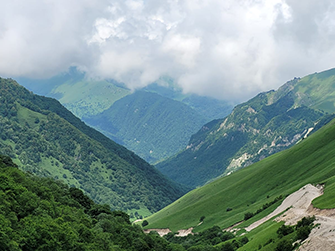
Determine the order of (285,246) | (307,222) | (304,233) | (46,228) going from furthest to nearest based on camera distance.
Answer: (307,222) < (46,228) < (285,246) < (304,233)

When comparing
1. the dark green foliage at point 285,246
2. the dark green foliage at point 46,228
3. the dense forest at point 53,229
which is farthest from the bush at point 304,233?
the dark green foliage at point 46,228

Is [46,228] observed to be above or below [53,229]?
above

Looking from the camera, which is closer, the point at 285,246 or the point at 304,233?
the point at 304,233

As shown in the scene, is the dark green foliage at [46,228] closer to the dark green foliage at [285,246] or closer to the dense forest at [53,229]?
the dense forest at [53,229]

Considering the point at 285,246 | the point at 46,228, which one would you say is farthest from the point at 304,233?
the point at 46,228

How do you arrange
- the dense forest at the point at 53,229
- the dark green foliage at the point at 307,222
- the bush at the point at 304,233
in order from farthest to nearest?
the dark green foliage at the point at 307,222 < the dense forest at the point at 53,229 < the bush at the point at 304,233

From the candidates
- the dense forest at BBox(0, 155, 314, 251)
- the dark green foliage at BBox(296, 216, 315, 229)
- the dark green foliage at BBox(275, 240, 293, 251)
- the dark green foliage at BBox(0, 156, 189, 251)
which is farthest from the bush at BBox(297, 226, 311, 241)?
the dark green foliage at BBox(0, 156, 189, 251)

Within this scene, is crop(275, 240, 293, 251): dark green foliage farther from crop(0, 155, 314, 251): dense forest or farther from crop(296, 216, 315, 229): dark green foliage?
crop(296, 216, 315, 229): dark green foliage

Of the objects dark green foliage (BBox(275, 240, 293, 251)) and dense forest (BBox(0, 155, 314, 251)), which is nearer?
dark green foliage (BBox(275, 240, 293, 251))

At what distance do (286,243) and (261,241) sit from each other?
23374mm

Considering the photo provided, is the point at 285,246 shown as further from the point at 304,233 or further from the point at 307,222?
the point at 307,222

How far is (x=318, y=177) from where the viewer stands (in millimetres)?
165125

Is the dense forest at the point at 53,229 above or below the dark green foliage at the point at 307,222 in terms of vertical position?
above

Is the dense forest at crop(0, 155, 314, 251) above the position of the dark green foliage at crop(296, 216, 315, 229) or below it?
above
